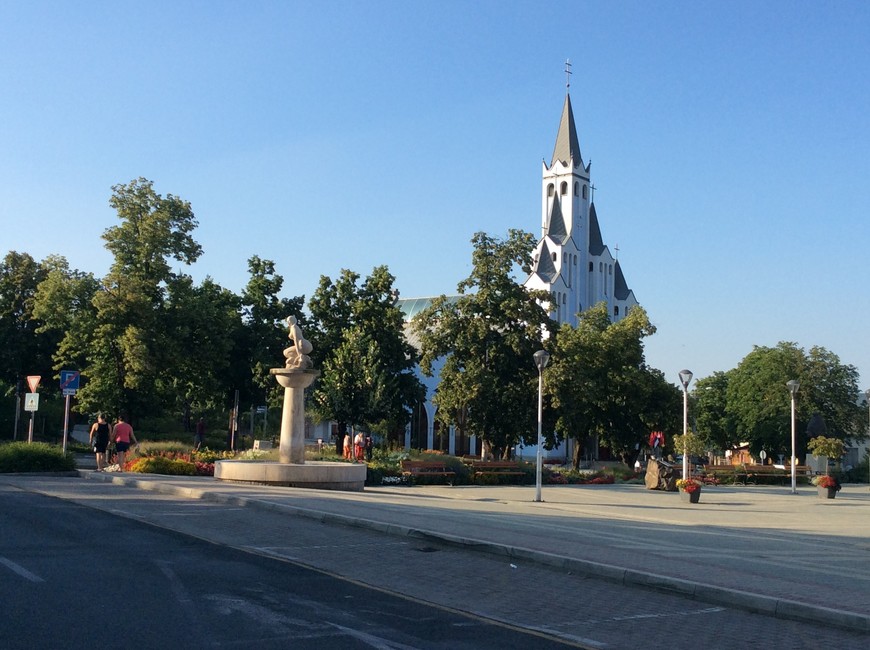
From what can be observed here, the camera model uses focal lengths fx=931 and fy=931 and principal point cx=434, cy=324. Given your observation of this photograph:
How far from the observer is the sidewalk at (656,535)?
987cm

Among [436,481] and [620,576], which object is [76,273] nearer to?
[436,481]

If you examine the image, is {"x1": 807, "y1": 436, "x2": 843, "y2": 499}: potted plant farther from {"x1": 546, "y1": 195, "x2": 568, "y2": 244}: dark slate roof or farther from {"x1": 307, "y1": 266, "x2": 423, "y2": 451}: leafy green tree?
{"x1": 546, "y1": 195, "x2": 568, "y2": 244}: dark slate roof

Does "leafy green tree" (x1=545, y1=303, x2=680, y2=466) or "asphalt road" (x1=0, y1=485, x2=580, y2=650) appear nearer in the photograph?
"asphalt road" (x1=0, y1=485, x2=580, y2=650)

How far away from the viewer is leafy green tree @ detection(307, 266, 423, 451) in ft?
135

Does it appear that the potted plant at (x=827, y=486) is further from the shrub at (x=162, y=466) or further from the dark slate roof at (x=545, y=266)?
the dark slate roof at (x=545, y=266)

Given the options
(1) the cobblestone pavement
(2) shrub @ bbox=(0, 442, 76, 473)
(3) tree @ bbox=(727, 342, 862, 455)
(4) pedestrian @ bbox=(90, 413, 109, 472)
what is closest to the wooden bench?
(1) the cobblestone pavement

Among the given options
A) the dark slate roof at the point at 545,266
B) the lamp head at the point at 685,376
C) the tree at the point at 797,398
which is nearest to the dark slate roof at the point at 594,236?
the dark slate roof at the point at 545,266

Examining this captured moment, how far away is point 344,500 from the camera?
18828mm

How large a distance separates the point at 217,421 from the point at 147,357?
31.9m

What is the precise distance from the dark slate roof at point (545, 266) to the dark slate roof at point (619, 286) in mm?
12575

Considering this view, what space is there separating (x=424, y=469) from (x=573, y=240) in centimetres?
7040

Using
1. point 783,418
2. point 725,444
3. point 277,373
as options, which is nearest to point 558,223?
point 725,444

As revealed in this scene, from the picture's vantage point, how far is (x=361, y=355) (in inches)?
1644

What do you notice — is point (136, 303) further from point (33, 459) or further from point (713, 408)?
point (713, 408)
